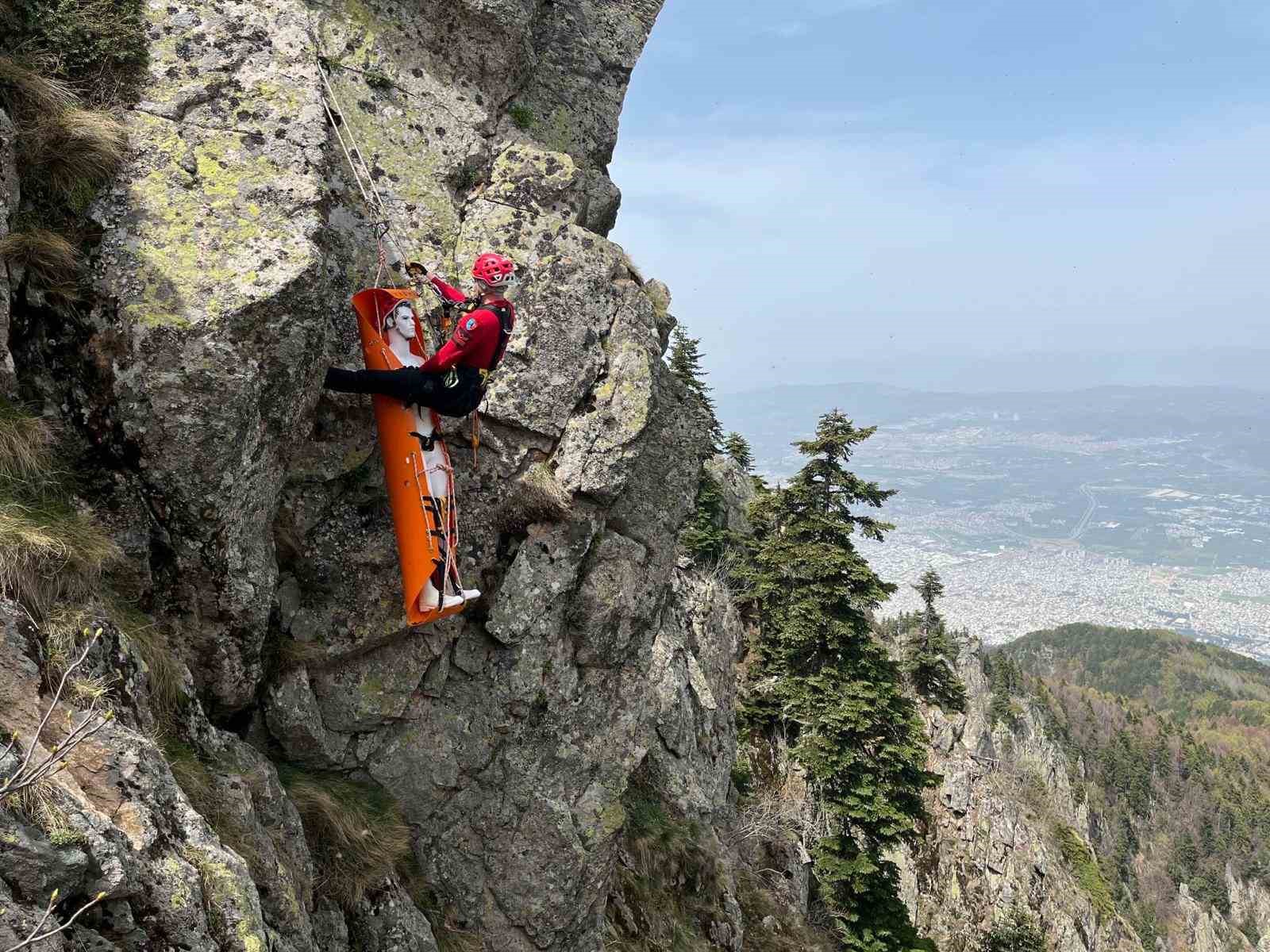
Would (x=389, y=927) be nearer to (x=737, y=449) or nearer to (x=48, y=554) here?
(x=48, y=554)

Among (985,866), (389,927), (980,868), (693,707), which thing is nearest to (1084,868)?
(985,866)

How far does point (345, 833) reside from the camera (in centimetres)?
835

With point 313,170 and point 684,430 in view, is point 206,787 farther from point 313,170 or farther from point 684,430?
point 684,430

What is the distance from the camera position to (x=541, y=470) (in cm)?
1018

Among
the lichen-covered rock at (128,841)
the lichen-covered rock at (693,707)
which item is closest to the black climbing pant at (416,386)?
the lichen-covered rock at (128,841)

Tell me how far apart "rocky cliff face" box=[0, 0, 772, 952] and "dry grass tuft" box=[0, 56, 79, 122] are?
2.19ft

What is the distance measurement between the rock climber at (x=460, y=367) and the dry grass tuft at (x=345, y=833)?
14.7 feet

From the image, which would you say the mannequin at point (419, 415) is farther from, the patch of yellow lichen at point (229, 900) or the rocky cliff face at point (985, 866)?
the rocky cliff face at point (985, 866)

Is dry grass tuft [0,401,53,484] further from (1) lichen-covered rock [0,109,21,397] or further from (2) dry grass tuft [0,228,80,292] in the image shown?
(2) dry grass tuft [0,228,80,292]

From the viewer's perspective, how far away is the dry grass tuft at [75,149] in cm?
698

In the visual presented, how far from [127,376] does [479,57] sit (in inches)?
269

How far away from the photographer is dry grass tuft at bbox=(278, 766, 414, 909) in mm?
8084

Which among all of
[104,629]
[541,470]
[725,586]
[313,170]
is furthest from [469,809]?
[725,586]

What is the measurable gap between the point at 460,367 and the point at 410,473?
135cm
